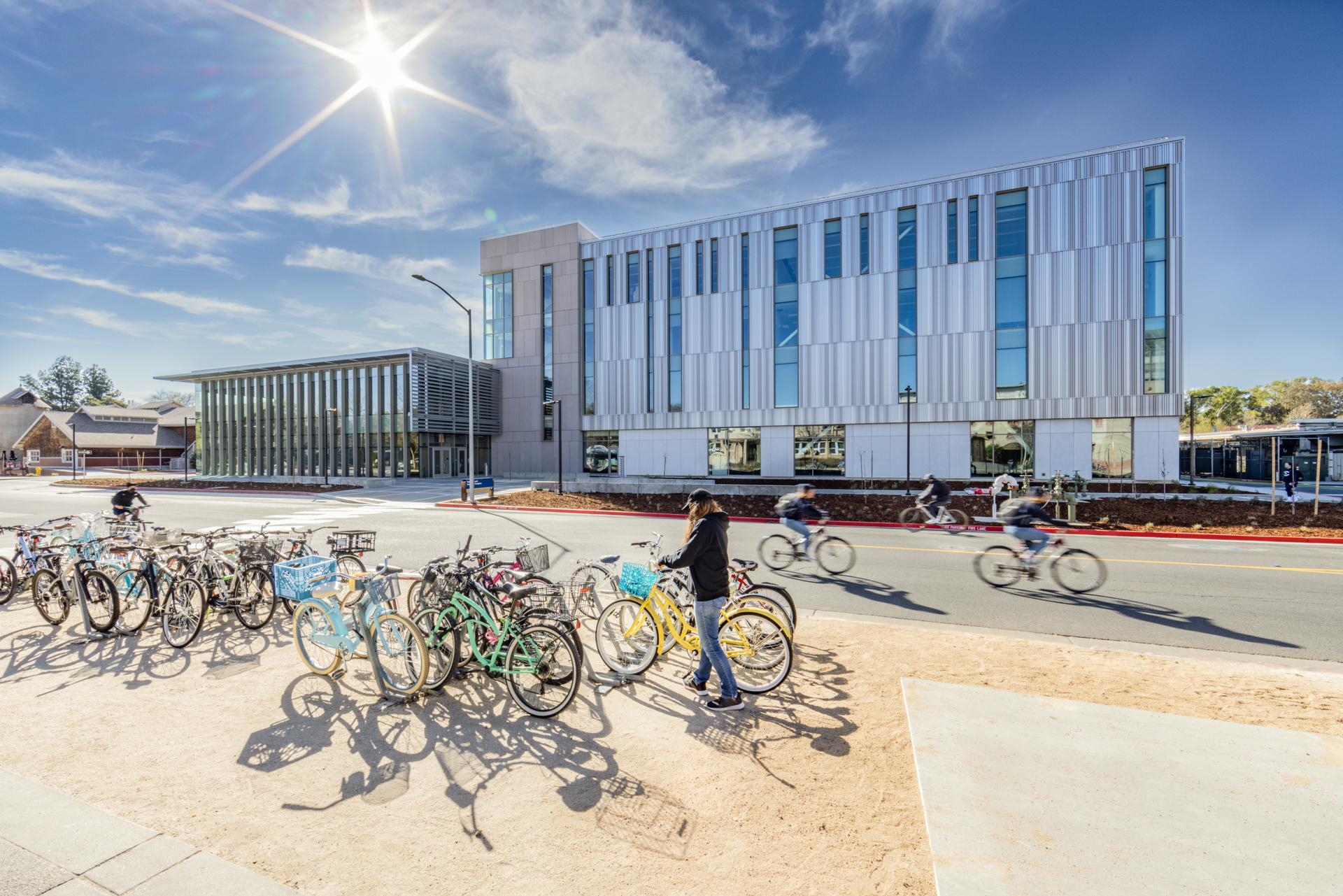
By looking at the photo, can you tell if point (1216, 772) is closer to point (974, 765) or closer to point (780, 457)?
point (974, 765)

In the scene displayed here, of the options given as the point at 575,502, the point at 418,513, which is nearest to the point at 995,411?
the point at 575,502

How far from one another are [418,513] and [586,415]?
815 inches

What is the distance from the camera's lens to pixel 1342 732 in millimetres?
4207

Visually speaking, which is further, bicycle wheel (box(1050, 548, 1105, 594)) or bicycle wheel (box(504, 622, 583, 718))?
bicycle wheel (box(1050, 548, 1105, 594))

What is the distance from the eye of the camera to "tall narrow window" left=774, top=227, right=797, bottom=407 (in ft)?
111

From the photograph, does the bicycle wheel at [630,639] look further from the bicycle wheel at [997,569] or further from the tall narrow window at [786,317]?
the tall narrow window at [786,317]

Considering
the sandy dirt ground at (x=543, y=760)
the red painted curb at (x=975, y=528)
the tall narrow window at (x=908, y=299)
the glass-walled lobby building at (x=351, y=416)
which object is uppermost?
the tall narrow window at (x=908, y=299)

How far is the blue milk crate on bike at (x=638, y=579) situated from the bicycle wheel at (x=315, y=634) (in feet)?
9.33

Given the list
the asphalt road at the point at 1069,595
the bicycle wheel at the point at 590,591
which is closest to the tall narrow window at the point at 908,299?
the asphalt road at the point at 1069,595

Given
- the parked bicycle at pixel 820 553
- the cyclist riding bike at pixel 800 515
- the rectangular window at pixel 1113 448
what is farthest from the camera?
the rectangular window at pixel 1113 448

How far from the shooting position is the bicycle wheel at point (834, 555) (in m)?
10.2

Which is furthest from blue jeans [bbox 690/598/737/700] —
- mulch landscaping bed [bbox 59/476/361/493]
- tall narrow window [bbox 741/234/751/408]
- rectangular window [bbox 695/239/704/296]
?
rectangular window [bbox 695/239/704/296]

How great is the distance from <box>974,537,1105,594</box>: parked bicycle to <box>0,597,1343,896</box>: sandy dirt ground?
10.6 ft

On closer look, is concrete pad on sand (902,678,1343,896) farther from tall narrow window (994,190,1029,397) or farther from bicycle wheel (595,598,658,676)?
tall narrow window (994,190,1029,397)
